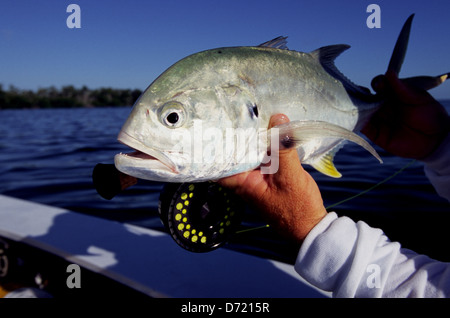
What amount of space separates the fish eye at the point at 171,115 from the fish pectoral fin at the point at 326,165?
1.09 metres

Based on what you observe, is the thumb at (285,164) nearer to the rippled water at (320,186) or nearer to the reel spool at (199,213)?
the reel spool at (199,213)

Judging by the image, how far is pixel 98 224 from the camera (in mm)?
3520

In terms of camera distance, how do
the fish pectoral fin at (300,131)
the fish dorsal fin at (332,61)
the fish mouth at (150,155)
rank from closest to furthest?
the fish mouth at (150,155), the fish pectoral fin at (300,131), the fish dorsal fin at (332,61)

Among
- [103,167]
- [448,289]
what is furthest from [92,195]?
[448,289]

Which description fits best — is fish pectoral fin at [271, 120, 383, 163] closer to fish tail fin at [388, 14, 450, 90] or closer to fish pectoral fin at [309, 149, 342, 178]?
fish pectoral fin at [309, 149, 342, 178]

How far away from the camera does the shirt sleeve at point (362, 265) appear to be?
1473mm

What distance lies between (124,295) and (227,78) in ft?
6.30

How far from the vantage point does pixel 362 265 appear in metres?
1.53

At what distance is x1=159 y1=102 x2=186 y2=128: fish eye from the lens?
56.6 inches

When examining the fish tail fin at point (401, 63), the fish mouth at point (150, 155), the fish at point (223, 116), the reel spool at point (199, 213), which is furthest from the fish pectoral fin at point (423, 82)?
the fish mouth at point (150, 155)

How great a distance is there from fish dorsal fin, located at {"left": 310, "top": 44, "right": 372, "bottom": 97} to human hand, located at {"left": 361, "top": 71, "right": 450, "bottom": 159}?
1.54 feet

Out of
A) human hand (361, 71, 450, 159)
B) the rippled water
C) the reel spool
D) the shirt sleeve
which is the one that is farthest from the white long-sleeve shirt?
the rippled water

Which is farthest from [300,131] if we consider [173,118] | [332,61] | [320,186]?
[320,186]

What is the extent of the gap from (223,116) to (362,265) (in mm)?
968
